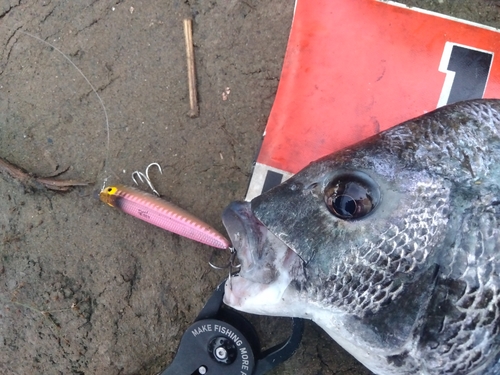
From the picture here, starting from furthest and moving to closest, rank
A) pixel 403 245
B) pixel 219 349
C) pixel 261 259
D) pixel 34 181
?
pixel 34 181 < pixel 219 349 < pixel 261 259 < pixel 403 245

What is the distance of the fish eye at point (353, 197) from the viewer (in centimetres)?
154

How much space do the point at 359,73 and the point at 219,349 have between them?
4.80ft

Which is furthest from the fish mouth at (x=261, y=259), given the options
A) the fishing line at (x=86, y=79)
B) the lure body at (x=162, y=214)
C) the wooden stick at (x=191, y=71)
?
the fishing line at (x=86, y=79)

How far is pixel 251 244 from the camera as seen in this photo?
1.70 meters

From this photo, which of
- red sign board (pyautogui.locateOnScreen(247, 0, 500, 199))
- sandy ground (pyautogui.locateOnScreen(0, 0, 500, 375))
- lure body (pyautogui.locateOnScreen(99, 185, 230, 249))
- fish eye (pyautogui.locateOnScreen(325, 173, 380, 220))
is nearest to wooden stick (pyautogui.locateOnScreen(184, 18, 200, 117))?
sandy ground (pyautogui.locateOnScreen(0, 0, 500, 375))

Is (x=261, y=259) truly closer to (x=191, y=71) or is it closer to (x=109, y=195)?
(x=109, y=195)

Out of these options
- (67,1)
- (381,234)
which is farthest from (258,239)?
(67,1)

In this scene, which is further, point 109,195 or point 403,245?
point 109,195

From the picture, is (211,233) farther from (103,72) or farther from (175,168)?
(103,72)

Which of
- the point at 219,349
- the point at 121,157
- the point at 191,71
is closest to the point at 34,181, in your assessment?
the point at 121,157

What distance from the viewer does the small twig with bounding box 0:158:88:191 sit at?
2.30m

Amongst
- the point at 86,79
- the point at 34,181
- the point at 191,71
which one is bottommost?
the point at 34,181

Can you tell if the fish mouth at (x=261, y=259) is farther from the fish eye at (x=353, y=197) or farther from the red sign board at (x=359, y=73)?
the red sign board at (x=359, y=73)

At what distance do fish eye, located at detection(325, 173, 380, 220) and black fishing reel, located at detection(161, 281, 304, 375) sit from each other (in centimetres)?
76
